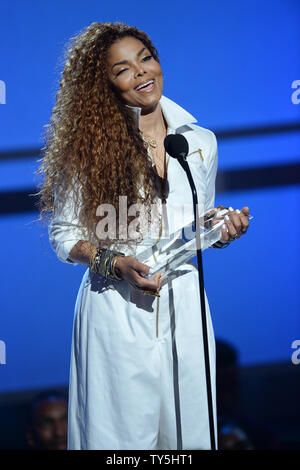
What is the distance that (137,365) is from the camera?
1486 mm

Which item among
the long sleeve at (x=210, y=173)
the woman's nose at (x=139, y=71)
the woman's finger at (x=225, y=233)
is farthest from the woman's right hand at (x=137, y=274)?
the woman's nose at (x=139, y=71)

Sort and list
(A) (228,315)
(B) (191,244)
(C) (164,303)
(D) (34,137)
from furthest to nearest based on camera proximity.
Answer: (A) (228,315), (D) (34,137), (C) (164,303), (B) (191,244)

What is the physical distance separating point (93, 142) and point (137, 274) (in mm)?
411

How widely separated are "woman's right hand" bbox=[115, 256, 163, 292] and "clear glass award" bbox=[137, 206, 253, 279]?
0.05ft

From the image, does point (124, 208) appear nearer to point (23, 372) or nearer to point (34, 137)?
point (34, 137)

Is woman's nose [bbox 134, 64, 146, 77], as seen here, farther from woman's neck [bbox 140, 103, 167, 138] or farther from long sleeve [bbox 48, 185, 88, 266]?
long sleeve [bbox 48, 185, 88, 266]

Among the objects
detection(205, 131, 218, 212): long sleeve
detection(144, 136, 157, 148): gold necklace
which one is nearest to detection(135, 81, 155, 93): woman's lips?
detection(144, 136, 157, 148): gold necklace

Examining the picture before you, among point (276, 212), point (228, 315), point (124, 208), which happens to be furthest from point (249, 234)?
point (124, 208)

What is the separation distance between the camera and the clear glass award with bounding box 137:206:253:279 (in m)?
1.41

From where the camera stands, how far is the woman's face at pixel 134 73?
1588 mm

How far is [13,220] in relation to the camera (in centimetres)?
236

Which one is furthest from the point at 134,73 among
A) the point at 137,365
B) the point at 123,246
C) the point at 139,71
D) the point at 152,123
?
the point at 137,365

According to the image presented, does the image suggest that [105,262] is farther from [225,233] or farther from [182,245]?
[225,233]

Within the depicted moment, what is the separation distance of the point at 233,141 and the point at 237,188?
0.18 metres
